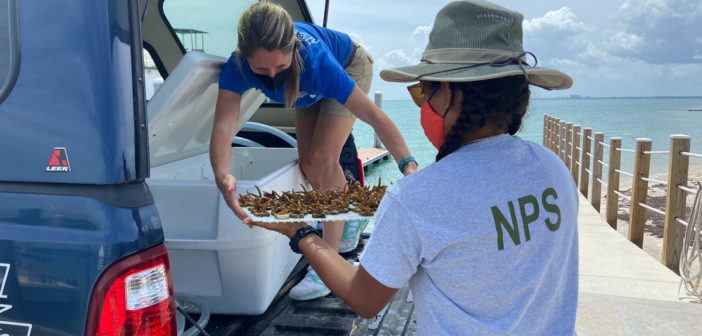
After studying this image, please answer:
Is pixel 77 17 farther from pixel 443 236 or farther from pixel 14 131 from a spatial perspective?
pixel 443 236

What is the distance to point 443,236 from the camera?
3.90 ft

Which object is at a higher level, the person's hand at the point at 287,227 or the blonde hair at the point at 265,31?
the blonde hair at the point at 265,31

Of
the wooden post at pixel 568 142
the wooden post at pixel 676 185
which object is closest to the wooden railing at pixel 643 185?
the wooden post at pixel 676 185

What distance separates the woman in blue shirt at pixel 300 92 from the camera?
219 cm

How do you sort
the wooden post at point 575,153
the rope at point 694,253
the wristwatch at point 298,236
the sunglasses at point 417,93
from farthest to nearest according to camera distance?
the wooden post at point 575,153 → the rope at point 694,253 → the wristwatch at point 298,236 → the sunglasses at point 417,93

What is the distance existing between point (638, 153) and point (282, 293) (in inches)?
245

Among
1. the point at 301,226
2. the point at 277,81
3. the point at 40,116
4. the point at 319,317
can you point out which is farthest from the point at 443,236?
the point at 277,81

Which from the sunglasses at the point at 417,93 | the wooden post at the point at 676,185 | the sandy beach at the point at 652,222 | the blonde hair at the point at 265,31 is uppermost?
the blonde hair at the point at 265,31

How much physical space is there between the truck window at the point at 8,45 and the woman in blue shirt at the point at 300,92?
89 centimetres

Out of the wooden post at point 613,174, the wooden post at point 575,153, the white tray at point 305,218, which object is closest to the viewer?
the white tray at point 305,218

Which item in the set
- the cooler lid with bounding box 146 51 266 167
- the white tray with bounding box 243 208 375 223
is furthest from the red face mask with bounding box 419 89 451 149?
the cooler lid with bounding box 146 51 266 167

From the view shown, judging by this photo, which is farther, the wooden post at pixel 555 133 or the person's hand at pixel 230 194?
the wooden post at pixel 555 133

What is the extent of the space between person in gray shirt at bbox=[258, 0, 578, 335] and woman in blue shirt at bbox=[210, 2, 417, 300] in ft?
2.65

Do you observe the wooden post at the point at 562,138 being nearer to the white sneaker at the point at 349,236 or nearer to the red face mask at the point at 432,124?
the white sneaker at the point at 349,236
